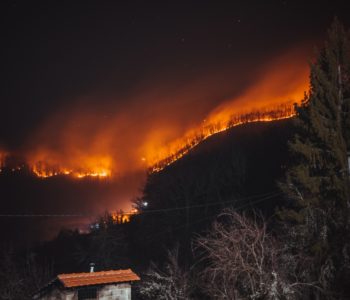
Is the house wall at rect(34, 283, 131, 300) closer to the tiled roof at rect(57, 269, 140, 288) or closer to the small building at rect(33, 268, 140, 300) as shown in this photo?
the small building at rect(33, 268, 140, 300)

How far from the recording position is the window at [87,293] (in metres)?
26.7

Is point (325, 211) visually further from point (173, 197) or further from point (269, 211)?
point (173, 197)

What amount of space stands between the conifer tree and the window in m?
13.8

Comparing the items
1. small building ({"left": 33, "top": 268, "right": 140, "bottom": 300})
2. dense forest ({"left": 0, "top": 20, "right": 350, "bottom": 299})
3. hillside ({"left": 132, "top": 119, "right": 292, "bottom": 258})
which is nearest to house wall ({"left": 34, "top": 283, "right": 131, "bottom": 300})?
small building ({"left": 33, "top": 268, "right": 140, "bottom": 300})

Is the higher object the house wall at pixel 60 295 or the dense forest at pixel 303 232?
the dense forest at pixel 303 232

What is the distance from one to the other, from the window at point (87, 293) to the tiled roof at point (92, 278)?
578 millimetres

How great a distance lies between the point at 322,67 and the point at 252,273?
14979mm

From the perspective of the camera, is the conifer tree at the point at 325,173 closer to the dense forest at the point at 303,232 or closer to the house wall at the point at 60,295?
the dense forest at the point at 303,232

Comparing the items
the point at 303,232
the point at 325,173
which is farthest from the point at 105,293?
the point at 325,173

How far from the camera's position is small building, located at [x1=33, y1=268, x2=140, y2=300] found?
26500mm

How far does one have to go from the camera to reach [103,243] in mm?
58500

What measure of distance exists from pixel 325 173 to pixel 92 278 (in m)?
17.0

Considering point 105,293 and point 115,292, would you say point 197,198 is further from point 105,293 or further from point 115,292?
point 105,293

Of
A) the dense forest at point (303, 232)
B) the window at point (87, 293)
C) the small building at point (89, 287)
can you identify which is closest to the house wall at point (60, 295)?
the small building at point (89, 287)
